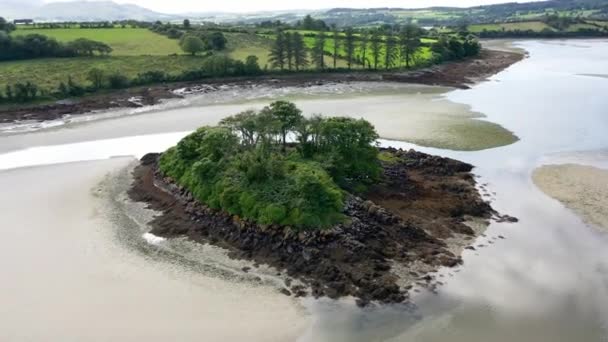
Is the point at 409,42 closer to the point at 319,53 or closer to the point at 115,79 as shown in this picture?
the point at 319,53

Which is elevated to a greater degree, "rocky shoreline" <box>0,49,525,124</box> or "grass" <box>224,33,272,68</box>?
"grass" <box>224,33,272,68</box>

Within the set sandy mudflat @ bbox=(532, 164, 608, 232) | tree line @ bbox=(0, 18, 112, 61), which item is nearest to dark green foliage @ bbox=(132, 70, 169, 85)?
tree line @ bbox=(0, 18, 112, 61)

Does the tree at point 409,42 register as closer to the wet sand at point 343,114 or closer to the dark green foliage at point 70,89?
the wet sand at point 343,114

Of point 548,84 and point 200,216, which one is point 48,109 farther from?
point 548,84

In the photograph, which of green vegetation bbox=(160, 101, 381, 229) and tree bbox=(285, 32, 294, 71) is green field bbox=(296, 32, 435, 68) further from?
green vegetation bbox=(160, 101, 381, 229)

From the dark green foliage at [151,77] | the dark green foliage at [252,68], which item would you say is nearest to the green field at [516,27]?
the dark green foliage at [252,68]

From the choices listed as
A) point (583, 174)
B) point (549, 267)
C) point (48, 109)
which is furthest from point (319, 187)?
point (48, 109)
